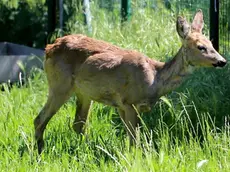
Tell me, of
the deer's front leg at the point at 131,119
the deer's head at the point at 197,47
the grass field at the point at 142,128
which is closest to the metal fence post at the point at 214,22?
the grass field at the point at 142,128

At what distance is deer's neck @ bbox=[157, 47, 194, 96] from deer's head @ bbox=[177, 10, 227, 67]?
0.43ft

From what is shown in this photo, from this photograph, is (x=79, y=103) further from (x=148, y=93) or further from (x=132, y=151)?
(x=132, y=151)

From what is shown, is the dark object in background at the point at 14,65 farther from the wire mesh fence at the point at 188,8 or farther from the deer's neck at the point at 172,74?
the deer's neck at the point at 172,74

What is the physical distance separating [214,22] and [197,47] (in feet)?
8.10

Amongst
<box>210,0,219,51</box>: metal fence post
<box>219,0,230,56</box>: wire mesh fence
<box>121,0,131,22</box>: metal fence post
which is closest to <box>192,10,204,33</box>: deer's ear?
<box>210,0,219,51</box>: metal fence post

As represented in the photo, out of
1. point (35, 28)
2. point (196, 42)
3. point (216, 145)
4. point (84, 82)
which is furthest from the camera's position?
point (35, 28)

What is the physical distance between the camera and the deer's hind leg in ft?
27.8

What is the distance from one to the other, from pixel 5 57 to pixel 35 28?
11.9ft

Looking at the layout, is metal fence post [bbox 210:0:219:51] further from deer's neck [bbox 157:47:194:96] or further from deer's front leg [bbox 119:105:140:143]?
deer's front leg [bbox 119:105:140:143]

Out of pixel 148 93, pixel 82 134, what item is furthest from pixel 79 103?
pixel 148 93

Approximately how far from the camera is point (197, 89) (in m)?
9.26

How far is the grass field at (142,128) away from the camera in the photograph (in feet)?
22.2

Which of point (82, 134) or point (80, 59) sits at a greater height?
point (80, 59)

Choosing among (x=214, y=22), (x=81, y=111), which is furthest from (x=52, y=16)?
(x=81, y=111)
